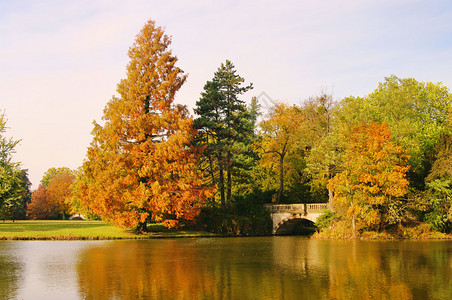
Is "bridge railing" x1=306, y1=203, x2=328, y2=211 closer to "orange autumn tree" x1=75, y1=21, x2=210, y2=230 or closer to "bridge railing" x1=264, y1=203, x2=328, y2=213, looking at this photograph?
"bridge railing" x1=264, y1=203, x2=328, y2=213

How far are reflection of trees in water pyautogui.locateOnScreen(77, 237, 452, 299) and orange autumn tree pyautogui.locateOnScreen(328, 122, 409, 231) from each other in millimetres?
9033

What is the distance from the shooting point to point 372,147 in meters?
43.5

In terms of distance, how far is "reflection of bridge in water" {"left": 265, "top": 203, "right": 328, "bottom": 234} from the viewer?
5053cm

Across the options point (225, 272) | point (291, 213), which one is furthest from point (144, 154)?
point (225, 272)

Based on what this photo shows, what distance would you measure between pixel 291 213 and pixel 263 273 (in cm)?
3056

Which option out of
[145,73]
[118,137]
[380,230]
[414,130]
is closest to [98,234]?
[118,137]

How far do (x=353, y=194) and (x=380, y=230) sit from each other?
4611 mm

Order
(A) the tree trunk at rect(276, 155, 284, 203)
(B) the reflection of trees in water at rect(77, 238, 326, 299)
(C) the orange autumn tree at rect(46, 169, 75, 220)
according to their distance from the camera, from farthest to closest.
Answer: (C) the orange autumn tree at rect(46, 169, 75, 220) < (A) the tree trunk at rect(276, 155, 284, 203) < (B) the reflection of trees in water at rect(77, 238, 326, 299)

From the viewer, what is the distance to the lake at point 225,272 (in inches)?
685

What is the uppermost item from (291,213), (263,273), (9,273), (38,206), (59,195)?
(59,195)

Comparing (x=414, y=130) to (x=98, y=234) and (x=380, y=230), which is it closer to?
(x=380, y=230)

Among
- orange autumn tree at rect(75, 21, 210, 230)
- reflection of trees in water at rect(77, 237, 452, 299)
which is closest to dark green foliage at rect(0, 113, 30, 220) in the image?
orange autumn tree at rect(75, 21, 210, 230)

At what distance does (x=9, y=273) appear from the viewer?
73.7 feet

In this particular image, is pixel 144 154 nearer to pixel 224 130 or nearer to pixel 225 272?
pixel 224 130
